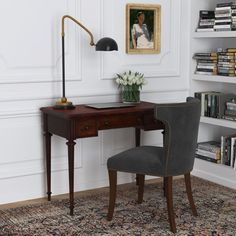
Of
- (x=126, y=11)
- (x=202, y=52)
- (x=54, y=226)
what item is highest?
(x=126, y=11)

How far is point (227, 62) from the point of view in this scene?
422cm

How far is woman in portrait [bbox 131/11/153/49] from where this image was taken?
4.23 m

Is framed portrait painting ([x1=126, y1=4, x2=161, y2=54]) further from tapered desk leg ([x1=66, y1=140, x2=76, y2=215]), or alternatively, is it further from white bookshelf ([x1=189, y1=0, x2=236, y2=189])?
tapered desk leg ([x1=66, y1=140, x2=76, y2=215])

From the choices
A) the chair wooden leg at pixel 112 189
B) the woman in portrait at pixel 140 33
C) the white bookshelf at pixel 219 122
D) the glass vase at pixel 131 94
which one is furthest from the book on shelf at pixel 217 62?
the chair wooden leg at pixel 112 189

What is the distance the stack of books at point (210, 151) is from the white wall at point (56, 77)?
1.48 ft

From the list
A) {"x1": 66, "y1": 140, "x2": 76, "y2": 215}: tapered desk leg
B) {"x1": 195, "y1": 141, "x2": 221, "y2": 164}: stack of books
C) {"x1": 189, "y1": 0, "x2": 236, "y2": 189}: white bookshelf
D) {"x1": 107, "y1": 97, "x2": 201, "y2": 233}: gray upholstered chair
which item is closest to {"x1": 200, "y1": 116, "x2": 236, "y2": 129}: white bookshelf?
{"x1": 189, "y1": 0, "x2": 236, "y2": 189}: white bookshelf

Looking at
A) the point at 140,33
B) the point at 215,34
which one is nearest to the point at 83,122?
the point at 140,33

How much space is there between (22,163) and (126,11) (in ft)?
4.88

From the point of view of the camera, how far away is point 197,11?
178 inches

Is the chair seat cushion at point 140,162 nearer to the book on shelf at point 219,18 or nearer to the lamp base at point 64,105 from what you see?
the lamp base at point 64,105

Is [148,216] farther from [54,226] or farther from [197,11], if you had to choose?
[197,11]

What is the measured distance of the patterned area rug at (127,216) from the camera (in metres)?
3.28

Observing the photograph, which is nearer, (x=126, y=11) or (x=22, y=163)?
(x=22, y=163)

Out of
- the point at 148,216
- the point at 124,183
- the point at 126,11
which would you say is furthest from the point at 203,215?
the point at 126,11
